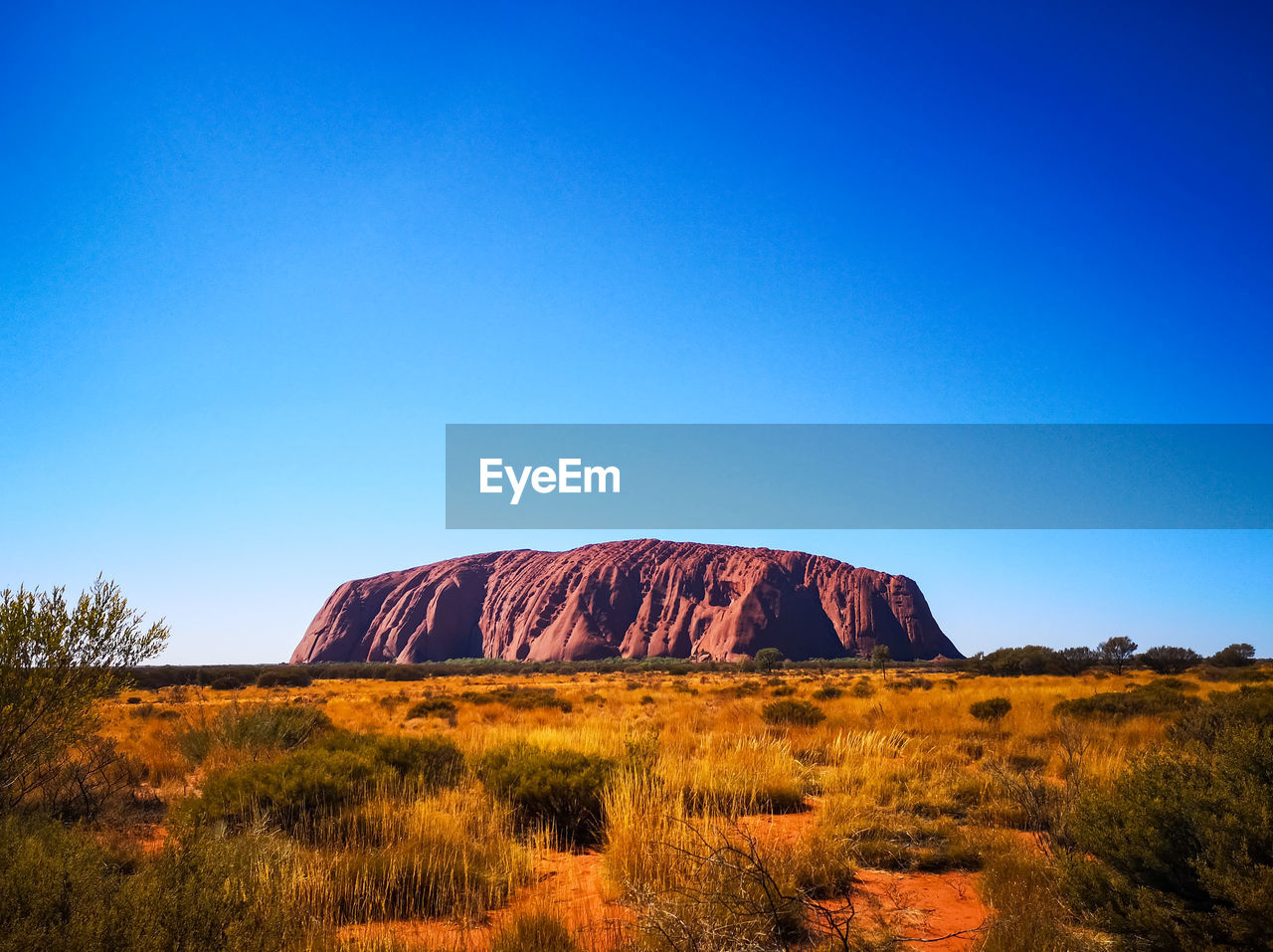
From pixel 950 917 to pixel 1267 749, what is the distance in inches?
91.8

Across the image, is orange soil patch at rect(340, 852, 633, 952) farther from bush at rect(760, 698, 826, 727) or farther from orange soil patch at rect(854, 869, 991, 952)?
bush at rect(760, 698, 826, 727)

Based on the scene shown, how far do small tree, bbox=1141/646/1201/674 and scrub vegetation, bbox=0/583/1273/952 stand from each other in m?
31.8

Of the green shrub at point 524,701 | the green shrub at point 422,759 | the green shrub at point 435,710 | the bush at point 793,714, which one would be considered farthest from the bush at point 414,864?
the green shrub at point 524,701

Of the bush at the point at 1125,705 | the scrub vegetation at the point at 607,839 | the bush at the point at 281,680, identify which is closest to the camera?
the scrub vegetation at the point at 607,839

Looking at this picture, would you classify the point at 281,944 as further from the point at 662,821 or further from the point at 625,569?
the point at 625,569

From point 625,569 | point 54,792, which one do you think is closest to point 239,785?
point 54,792

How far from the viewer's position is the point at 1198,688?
1973 cm

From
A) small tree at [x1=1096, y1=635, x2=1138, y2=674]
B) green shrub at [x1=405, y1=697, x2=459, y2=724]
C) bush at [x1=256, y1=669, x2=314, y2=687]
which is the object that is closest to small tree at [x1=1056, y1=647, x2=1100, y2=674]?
small tree at [x1=1096, y1=635, x2=1138, y2=674]

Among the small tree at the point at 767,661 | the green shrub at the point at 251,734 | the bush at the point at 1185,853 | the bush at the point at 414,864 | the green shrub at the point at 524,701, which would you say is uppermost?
the bush at the point at 1185,853

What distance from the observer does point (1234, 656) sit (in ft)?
133

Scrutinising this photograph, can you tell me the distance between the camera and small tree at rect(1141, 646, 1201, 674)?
117ft

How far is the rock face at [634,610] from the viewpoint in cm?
9438

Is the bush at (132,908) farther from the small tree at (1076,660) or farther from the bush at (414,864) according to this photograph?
the small tree at (1076,660)

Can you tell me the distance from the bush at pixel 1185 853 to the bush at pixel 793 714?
10169 millimetres
